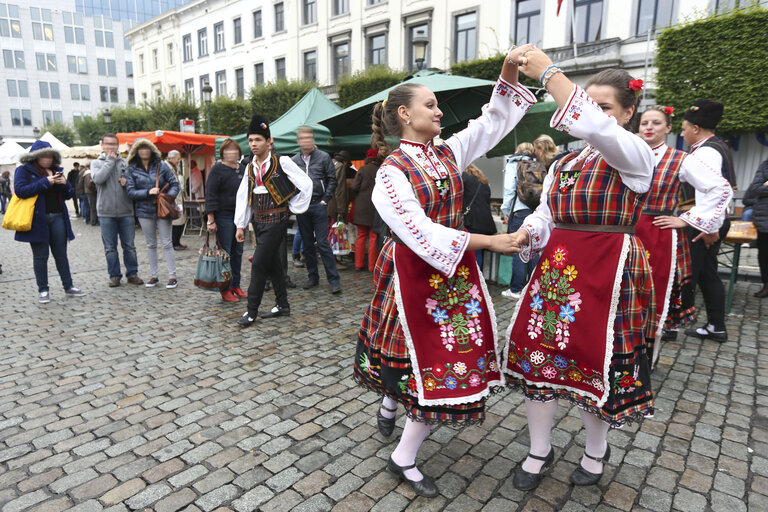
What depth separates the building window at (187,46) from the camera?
124 feet

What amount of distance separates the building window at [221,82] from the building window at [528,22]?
23.0 metres

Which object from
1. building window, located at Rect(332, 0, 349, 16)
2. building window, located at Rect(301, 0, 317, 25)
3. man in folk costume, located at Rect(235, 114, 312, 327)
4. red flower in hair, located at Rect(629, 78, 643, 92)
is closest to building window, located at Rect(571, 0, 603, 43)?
building window, located at Rect(332, 0, 349, 16)

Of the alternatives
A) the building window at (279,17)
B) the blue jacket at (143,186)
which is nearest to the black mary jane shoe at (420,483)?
the blue jacket at (143,186)

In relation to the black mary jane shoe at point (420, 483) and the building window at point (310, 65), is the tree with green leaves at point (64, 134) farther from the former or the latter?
the black mary jane shoe at point (420, 483)

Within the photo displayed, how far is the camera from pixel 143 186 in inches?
258

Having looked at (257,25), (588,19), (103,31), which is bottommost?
(588,19)

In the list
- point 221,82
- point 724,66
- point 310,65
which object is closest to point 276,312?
point 724,66

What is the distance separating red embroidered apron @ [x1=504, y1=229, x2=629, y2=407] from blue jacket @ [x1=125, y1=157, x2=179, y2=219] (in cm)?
573

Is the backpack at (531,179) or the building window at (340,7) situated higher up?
the building window at (340,7)

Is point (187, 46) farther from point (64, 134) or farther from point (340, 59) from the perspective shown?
point (64, 134)

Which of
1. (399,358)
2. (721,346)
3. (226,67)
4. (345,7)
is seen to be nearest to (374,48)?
(345,7)

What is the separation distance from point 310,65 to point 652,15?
61.9ft

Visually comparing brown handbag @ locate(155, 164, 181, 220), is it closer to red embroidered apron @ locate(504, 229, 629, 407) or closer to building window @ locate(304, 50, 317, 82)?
red embroidered apron @ locate(504, 229, 629, 407)

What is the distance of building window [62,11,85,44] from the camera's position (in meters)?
62.7
